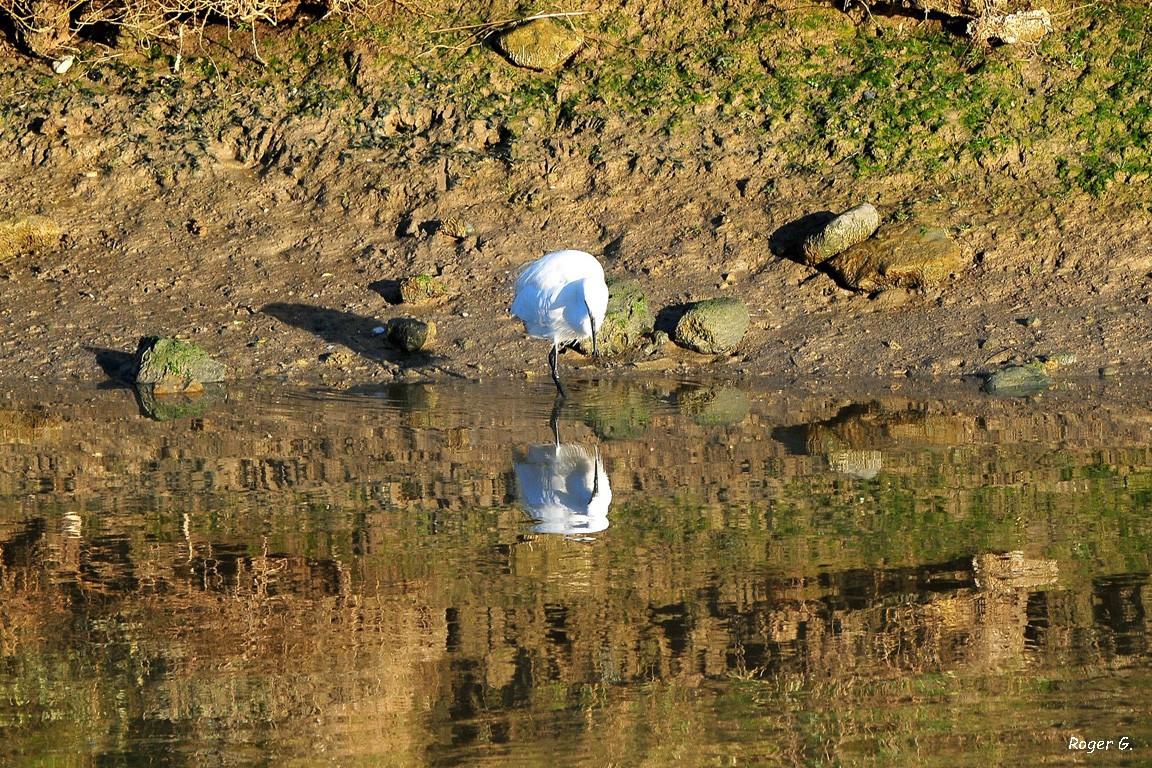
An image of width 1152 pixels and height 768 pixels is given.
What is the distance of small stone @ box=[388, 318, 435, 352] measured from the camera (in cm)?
972

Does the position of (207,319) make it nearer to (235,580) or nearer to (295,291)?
(295,291)

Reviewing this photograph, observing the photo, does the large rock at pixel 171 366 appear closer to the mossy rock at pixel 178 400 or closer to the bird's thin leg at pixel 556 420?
the mossy rock at pixel 178 400

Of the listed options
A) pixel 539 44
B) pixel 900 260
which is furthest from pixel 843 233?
pixel 539 44

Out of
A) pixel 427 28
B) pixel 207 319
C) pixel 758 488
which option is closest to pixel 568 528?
pixel 758 488

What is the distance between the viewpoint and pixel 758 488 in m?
6.56

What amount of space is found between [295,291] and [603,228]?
2.37 meters

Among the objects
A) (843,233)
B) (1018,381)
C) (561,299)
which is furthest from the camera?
(843,233)

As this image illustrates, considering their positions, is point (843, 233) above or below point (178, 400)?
above

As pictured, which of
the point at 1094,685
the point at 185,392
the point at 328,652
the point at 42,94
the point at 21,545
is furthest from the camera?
the point at 42,94

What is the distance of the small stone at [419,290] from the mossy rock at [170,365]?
5.22ft

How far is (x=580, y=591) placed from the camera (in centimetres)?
513

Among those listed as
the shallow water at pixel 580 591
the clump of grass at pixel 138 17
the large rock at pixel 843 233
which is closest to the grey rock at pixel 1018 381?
the shallow water at pixel 580 591

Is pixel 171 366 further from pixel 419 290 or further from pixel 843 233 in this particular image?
pixel 843 233

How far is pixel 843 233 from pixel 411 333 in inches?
124
